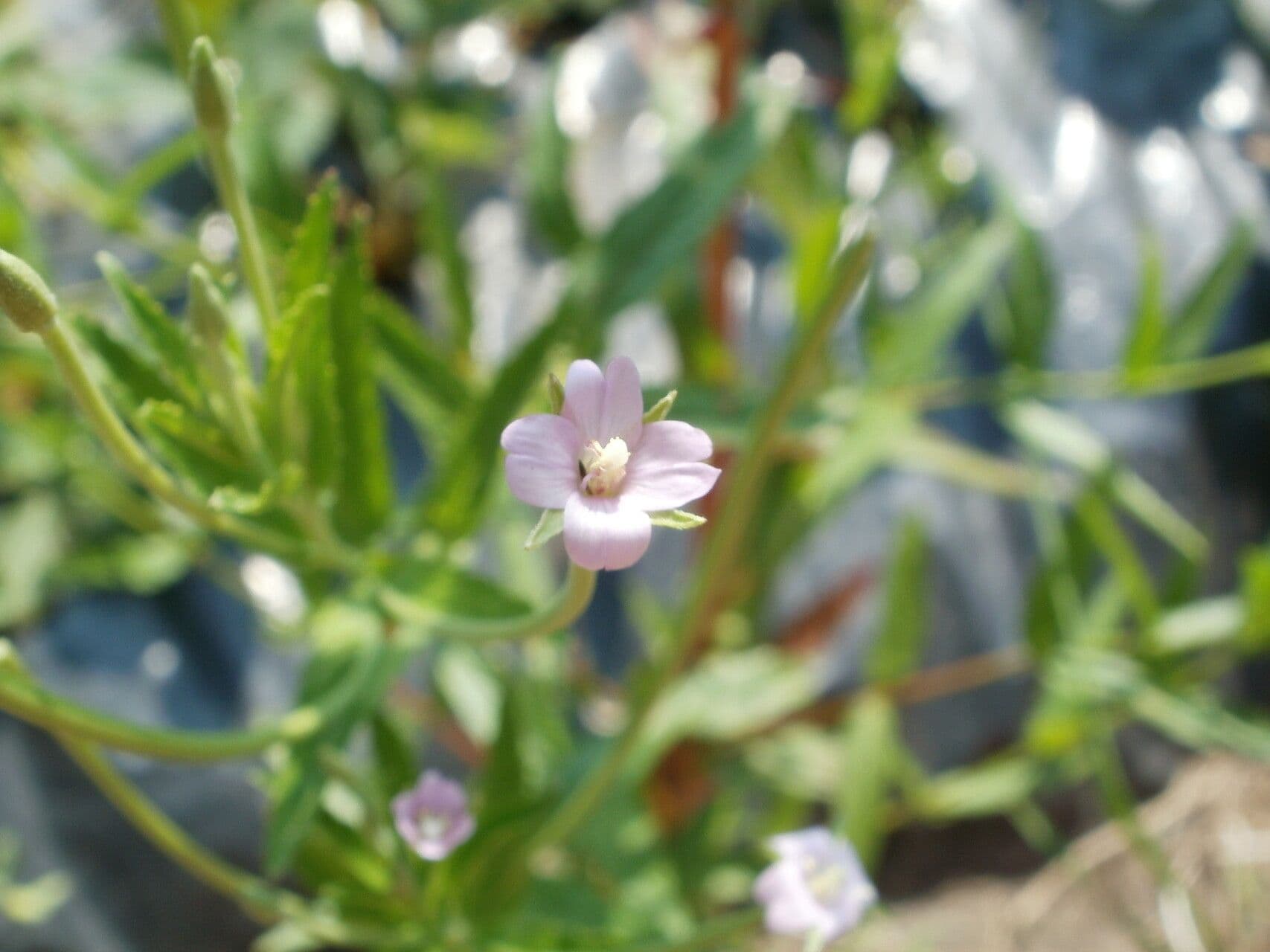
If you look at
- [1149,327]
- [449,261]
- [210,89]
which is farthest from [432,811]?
[1149,327]

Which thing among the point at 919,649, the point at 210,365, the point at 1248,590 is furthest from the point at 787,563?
the point at 210,365

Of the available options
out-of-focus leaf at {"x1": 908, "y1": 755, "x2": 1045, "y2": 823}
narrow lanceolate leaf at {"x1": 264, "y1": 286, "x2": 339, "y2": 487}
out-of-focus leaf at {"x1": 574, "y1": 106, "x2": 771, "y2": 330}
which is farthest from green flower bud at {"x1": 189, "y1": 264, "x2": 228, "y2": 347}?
out-of-focus leaf at {"x1": 908, "y1": 755, "x2": 1045, "y2": 823}

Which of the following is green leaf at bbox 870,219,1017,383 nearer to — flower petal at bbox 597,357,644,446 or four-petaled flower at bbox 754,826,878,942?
four-petaled flower at bbox 754,826,878,942

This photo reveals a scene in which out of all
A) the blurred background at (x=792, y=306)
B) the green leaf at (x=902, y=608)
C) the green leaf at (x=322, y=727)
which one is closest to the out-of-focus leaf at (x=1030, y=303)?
the blurred background at (x=792, y=306)

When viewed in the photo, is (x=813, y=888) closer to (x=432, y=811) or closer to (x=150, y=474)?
(x=432, y=811)

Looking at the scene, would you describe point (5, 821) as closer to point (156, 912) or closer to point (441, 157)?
point (156, 912)

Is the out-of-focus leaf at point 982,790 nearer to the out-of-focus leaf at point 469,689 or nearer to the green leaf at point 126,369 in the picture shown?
the out-of-focus leaf at point 469,689

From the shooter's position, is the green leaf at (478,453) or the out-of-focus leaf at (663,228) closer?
the green leaf at (478,453)
